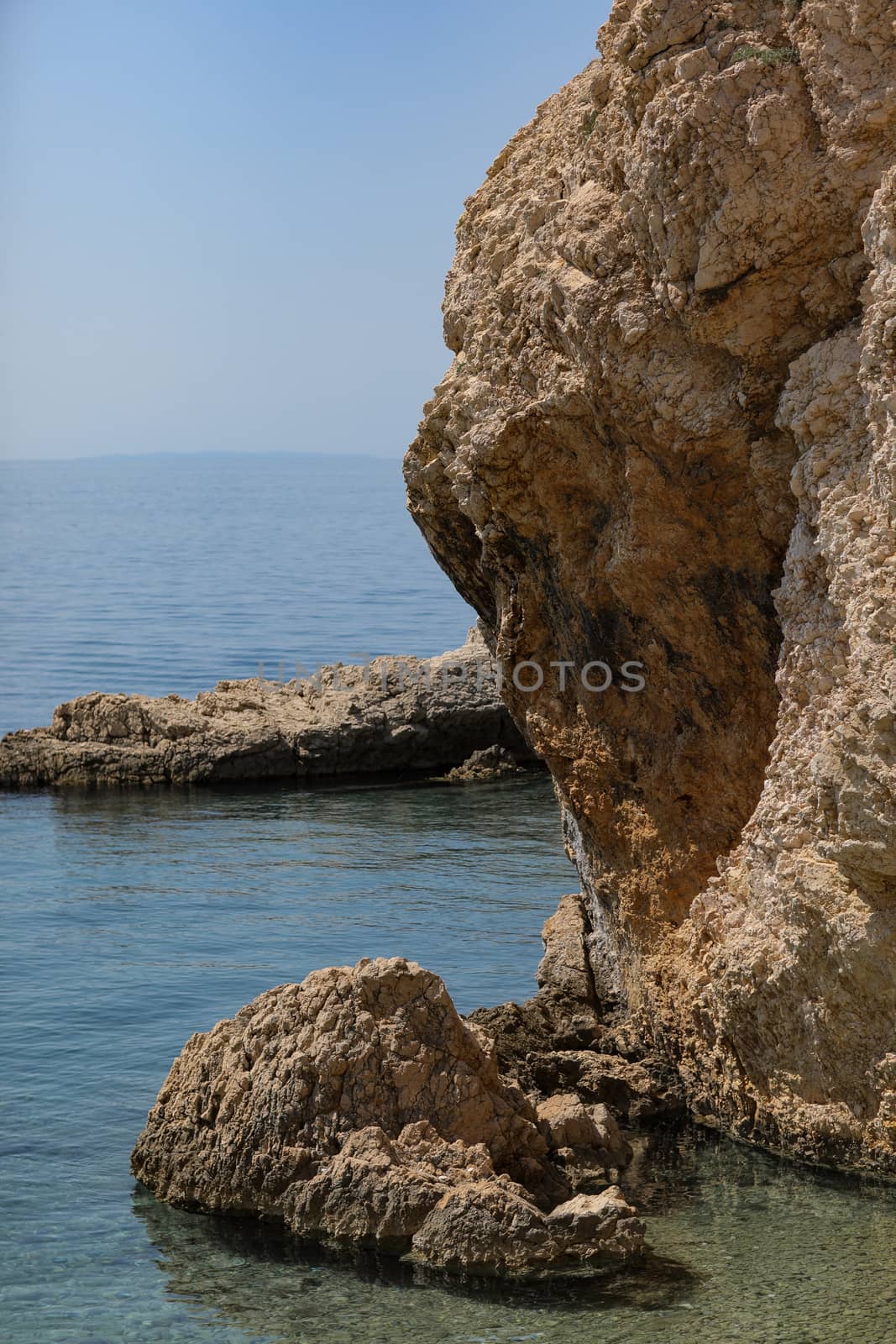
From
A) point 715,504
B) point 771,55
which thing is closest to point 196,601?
point 715,504

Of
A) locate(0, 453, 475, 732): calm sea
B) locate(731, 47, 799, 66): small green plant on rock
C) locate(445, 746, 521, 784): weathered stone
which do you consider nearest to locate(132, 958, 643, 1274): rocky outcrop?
locate(731, 47, 799, 66): small green plant on rock

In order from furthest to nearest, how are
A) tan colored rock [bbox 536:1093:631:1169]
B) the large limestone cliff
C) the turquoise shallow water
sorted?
tan colored rock [bbox 536:1093:631:1169], the large limestone cliff, the turquoise shallow water

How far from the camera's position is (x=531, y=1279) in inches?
357

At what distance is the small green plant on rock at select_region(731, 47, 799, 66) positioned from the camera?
32.3ft

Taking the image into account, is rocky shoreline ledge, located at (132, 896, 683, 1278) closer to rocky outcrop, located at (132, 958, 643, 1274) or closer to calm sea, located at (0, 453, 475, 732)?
rocky outcrop, located at (132, 958, 643, 1274)

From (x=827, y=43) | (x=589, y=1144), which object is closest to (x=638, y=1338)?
(x=589, y=1144)

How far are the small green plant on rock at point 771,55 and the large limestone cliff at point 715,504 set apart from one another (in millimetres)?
23

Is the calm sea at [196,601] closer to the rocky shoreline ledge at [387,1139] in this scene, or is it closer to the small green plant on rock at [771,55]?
the rocky shoreline ledge at [387,1139]

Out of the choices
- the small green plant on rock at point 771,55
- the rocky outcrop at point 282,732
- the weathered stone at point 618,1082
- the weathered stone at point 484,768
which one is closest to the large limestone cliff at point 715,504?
the small green plant on rock at point 771,55

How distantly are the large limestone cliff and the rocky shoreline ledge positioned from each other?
65.5 inches

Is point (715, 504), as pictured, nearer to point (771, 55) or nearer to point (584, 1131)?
point (771, 55)

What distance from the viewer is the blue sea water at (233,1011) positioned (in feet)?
29.0

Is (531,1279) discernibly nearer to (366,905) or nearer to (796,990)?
(796,990)

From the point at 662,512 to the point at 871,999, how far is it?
3.61 meters
